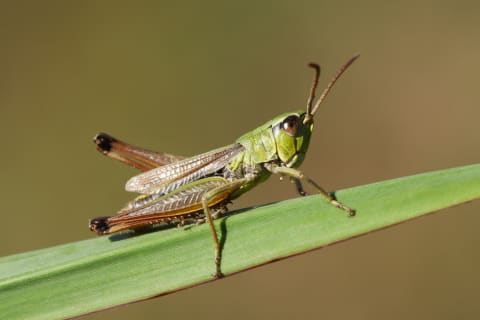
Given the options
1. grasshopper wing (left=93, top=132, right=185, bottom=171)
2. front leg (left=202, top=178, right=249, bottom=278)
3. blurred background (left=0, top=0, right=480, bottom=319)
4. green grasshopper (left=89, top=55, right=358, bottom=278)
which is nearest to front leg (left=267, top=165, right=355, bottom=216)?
green grasshopper (left=89, top=55, right=358, bottom=278)

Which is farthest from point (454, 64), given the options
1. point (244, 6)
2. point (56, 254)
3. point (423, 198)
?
point (56, 254)

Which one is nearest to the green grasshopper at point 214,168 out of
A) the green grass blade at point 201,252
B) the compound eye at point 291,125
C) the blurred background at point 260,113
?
the compound eye at point 291,125

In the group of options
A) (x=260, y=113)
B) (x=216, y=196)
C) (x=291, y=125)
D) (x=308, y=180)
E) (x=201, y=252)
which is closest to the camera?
(x=201, y=252)

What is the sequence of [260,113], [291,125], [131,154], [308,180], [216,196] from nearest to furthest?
[308,180], [216,196], [291,125], [131,154], [260,113]

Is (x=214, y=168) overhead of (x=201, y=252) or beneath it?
overhead

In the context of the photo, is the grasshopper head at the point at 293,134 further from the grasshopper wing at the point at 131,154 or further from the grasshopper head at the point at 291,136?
the grasshopper wing at the point at 131,154

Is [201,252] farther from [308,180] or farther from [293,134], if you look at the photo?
[293,134]

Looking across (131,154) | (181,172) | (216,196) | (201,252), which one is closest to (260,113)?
(131,154)
